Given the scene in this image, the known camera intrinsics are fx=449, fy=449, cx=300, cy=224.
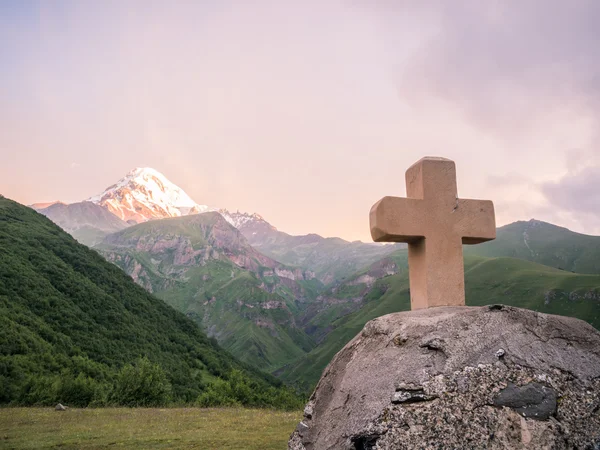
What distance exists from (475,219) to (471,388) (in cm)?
311

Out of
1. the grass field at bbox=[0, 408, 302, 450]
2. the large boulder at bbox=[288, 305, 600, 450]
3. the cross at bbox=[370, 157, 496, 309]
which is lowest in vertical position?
the grass field at bbox=[0, 408, 302, 450]

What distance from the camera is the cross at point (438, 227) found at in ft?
19.8

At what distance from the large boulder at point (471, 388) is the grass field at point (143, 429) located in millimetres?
7599

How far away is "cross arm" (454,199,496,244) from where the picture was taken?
20.6 feet

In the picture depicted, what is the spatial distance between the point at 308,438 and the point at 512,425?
190 cm

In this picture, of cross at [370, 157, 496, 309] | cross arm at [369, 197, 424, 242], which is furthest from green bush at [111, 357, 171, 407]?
cross arm at [369, 197, 424, 242]

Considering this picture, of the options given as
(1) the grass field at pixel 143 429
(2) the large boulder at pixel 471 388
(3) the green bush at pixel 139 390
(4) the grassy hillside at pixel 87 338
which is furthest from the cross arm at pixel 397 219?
(3) the green bush at pixel 139 390

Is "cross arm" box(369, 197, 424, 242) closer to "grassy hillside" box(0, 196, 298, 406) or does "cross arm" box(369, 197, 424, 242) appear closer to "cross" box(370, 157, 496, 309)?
"cross" box(370, 157, 496, 309)

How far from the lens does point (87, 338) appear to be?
224 feet

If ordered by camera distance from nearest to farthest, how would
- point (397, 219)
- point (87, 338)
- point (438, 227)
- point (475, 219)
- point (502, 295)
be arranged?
point (397, 219)
point (438, 227)
point (475, 219)
point (87, 338)
point (502, 295)

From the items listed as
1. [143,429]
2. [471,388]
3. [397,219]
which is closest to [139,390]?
[143,429]

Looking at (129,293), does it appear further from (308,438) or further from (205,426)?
(308,438)

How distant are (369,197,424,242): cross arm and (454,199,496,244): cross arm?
646mm

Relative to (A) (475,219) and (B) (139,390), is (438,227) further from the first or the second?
(B) (139,390)
